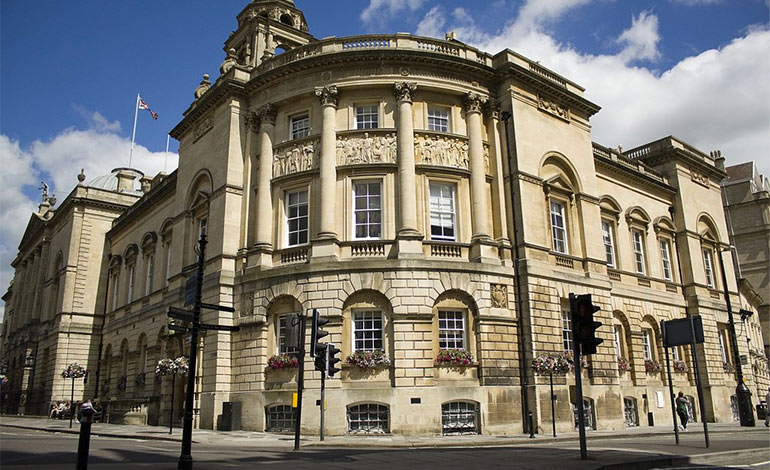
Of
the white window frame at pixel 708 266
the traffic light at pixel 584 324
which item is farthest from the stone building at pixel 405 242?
the traffic light at pixel 584 324

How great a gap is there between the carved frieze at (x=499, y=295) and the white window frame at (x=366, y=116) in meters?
8.85

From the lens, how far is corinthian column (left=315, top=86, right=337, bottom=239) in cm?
2550

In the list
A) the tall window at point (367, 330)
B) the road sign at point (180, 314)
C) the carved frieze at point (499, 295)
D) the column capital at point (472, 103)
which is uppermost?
the column capital at point (472, 103)

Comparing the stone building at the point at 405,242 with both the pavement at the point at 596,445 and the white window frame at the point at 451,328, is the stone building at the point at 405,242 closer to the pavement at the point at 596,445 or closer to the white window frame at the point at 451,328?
the white window frame at the point at 451,328

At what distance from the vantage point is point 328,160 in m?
26.2

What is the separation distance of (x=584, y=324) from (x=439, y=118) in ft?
57.1

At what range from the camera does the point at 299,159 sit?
27453 mm

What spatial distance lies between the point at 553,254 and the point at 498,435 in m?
8.91

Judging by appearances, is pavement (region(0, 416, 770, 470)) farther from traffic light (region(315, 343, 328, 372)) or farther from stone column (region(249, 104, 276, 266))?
stone column (region(249, 104, 276, 266))

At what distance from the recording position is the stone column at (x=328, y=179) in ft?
82.7

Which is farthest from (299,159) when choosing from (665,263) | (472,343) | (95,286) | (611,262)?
(95,286)

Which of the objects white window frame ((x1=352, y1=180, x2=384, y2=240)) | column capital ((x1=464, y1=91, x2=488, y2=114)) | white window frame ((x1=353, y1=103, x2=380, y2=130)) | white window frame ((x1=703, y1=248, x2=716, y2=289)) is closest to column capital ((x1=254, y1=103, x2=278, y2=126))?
white window frame ((x1=353, y1=103, x2=380, y2=130))

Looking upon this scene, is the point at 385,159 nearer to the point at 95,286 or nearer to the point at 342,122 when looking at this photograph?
the point at 342,122

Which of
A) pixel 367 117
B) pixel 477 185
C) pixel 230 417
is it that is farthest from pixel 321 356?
A: pixel 367 117
